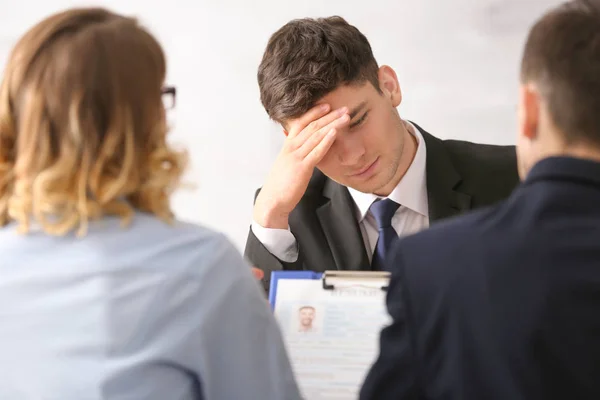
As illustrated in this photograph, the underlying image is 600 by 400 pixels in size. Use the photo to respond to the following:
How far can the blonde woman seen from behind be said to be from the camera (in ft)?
2.54

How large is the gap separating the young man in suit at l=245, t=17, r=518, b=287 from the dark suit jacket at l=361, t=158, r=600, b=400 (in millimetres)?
781

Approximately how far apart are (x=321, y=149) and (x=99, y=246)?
32.0 inches

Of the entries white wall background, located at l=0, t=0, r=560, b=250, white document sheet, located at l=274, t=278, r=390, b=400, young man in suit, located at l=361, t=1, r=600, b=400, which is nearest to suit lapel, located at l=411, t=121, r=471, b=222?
white document sheet, located at l=274, t=278, r=390, b=400

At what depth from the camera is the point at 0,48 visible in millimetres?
2387

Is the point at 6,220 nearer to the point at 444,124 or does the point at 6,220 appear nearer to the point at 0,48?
the point at 444,124

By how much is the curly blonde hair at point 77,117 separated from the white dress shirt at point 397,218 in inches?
29.7

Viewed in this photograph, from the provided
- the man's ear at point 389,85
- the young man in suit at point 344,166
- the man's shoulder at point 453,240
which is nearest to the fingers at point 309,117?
the young man in suit at point 344,166

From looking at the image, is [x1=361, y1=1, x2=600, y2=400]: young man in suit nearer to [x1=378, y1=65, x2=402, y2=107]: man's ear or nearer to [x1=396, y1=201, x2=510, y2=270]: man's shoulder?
[x1=396, y1=201, x2=510, y2=270]: man's shoulder

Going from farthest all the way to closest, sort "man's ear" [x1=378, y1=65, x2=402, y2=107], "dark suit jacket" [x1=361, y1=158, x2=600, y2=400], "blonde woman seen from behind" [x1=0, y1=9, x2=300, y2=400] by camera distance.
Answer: "man's ear" [x1=378, y1=65, x2=402, y2=107]
"blonde woman seen from behind" [x1=0, y1=9, x2=300, y2=400]
"dark suit jacket" [x1=361, y1=158, x2=600, y2=400]

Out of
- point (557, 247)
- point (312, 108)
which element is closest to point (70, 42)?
point (557, 247)

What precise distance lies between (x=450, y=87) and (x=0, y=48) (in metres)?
1.57

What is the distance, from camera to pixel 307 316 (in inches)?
48.0

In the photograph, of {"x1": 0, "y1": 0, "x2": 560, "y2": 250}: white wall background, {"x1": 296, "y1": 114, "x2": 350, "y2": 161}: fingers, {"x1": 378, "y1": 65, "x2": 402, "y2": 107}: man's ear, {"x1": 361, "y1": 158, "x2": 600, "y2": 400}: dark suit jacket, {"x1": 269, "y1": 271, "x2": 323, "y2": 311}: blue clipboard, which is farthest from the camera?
{"x1": 0, "y1": 0, "x2": 560, "y2": 250}: white wall background

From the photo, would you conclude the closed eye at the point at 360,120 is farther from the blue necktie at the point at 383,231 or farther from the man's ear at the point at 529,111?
the man's ear at the point at 529,111
